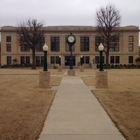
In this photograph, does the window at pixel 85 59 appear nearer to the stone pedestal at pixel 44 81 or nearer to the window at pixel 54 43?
the window at pixel 54 43

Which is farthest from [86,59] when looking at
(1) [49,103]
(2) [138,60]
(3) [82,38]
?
(1) [49,103]

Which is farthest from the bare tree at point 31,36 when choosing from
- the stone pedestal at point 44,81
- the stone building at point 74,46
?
the stone pedestal at point 44,81

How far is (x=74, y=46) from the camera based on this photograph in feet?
208

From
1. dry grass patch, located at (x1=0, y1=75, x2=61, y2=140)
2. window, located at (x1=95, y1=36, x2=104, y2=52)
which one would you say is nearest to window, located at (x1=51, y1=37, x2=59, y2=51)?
window, located at (x1=95, y1=36, x2=104, y2=52)

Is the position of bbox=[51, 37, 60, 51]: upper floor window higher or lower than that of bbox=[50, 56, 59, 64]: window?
higher

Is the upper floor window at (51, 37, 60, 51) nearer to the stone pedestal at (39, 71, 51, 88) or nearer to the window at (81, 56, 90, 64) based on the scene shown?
the window at (81, 56, 90, 64)

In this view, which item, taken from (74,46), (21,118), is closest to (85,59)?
(74,46)

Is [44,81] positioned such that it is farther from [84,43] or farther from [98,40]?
[84,43]

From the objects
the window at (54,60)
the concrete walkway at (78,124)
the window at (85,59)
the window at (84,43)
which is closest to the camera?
the concrete walkway at (78,124)

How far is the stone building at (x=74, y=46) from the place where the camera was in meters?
62.6

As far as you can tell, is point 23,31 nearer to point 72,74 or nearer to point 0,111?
point 72,74

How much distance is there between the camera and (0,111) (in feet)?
22.7

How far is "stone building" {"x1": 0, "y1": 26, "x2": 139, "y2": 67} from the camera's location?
6262 centimetres

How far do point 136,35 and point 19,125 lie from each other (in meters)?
62.1
